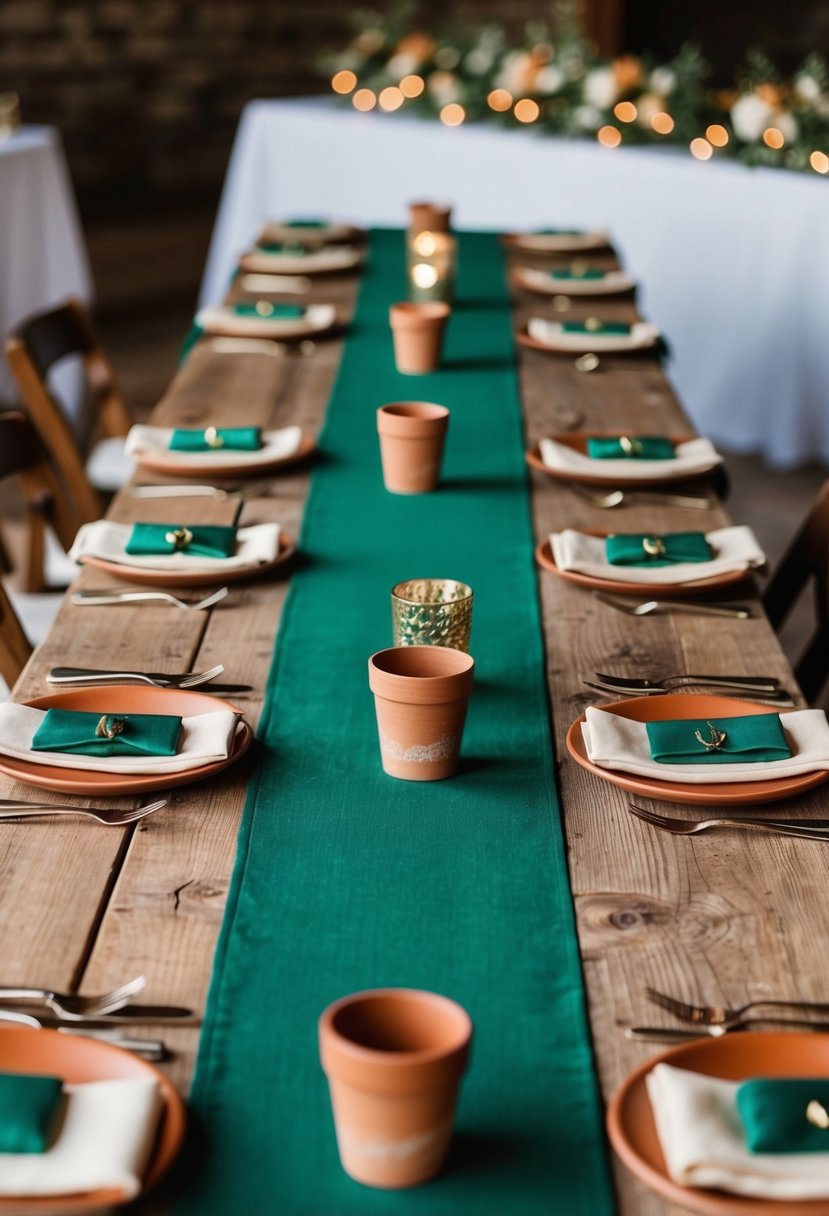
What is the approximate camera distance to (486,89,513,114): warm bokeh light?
5688 millimetres

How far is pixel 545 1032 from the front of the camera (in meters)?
0.98

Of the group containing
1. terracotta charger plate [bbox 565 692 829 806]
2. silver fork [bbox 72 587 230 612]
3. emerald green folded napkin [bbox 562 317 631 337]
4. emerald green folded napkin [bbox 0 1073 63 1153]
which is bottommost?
emerald green folded napkin [bbox 562 317 631 337]

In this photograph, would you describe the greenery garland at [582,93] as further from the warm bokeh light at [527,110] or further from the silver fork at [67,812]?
the silver fork at [67,812]

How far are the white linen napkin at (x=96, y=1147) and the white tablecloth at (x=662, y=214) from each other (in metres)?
4.07

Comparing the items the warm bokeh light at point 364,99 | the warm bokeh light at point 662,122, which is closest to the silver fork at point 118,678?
the warm bokeh light at point 662,122

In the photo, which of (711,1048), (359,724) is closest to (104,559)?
(359,724)

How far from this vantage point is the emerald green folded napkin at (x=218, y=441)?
2164mm

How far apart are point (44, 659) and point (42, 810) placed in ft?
1.13

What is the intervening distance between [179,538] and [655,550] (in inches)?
24.1

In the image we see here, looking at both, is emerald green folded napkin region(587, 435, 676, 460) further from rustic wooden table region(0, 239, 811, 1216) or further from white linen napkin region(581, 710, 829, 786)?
white linen napkin region(581, 710, 829, 786)

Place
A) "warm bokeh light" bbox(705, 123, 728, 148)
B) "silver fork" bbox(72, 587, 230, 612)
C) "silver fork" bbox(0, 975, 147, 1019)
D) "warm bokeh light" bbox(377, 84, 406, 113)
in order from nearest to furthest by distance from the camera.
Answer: "silver fork" bbox(0, 975, 147, 1019) → "silver fork" bbox(72, 587, 230, 612) → "warm bokeh light" bbox(705, 123, 728, 148) → "warm bokeh light" bbox(377, 84, 406, 113)

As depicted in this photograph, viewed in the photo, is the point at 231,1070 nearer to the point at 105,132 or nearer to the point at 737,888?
the point at 737,888

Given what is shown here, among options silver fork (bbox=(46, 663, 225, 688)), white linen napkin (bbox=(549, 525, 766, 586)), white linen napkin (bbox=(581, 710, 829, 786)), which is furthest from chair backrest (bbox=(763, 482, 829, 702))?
silver fork (bbox=(46, 663, 225, 688))

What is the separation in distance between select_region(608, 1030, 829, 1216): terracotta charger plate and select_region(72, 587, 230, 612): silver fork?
36.6 inches
